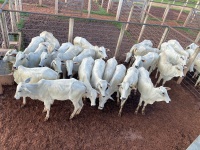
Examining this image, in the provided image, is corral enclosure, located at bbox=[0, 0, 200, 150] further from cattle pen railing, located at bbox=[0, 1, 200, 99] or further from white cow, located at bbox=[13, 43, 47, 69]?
cattle pen railing, located at bbox=[0, 1, 200, 99]

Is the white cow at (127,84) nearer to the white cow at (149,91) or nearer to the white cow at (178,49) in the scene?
the white cow at (149,91)

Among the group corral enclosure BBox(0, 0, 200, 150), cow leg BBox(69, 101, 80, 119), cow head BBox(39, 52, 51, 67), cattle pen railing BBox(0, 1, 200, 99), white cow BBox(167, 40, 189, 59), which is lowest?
corral enclosure BBox(0, 0, 200, 150)

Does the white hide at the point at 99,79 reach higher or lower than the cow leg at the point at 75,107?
higher

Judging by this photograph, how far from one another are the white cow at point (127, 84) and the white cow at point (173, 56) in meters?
2.36

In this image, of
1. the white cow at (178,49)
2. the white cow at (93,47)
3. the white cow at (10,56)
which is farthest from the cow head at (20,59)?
the white cow at (178,49)

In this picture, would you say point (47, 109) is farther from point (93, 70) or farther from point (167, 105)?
point (167, 105)

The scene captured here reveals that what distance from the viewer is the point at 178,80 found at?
26.9ft

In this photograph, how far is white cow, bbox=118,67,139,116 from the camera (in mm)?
5410

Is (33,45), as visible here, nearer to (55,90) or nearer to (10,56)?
(10,56)

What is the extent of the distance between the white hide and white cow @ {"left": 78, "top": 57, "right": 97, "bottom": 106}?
15 centimetres

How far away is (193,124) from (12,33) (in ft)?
25.2

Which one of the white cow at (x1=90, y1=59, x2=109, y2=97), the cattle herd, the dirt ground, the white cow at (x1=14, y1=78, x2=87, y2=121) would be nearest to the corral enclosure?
the dirt ground

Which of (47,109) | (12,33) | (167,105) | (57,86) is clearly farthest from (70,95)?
(12,33)

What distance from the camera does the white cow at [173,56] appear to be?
24.9ft
